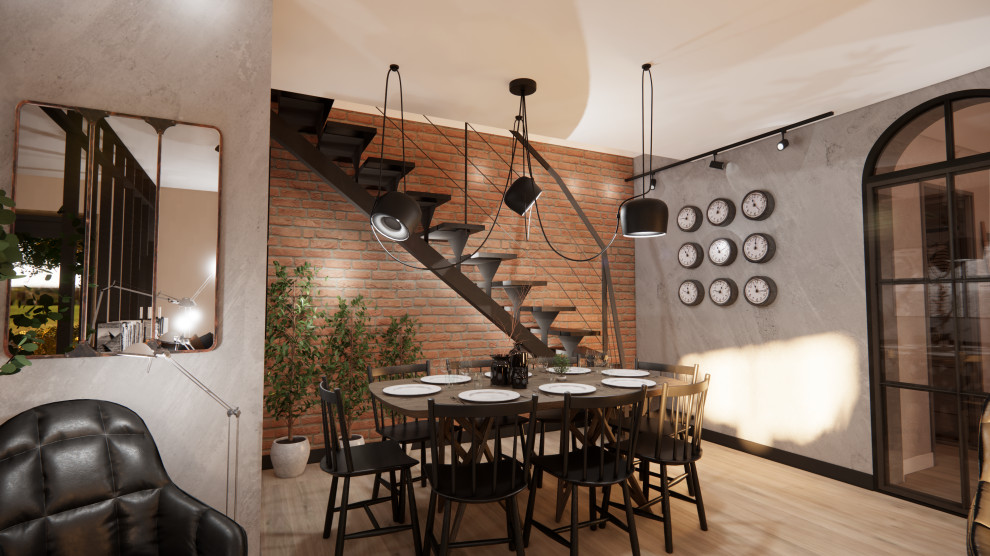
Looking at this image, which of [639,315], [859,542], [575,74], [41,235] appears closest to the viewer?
[41,235]

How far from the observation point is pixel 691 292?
5.30 metres

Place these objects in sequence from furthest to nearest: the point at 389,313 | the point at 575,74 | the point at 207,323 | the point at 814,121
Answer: the point at 389,313 < the point at 814,121 < the point at 575,74 < the point at 207,323

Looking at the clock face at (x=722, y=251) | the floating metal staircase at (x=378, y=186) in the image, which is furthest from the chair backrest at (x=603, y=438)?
the clock face at (x=722, y=251)

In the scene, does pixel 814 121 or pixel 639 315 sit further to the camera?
pixel 639 315

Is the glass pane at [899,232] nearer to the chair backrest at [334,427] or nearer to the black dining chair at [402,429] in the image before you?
Answer: the black dining chair at [402,429]

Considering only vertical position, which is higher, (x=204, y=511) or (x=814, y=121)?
(x=814, y=121)

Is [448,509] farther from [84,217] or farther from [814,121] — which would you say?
[814,121]

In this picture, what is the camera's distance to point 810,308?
422cm

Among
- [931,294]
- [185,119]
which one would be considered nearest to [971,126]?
[931,294]

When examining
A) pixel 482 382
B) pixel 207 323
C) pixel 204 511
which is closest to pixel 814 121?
pixel 482 382

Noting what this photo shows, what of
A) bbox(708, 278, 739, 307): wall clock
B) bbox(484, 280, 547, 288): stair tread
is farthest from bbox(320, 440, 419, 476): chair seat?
bbox(708, 278, 739, 307): wall clock

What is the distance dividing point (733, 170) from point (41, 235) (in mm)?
4996

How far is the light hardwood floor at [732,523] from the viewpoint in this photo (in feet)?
9.39

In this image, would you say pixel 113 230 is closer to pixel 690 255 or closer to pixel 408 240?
pixel 408 240
